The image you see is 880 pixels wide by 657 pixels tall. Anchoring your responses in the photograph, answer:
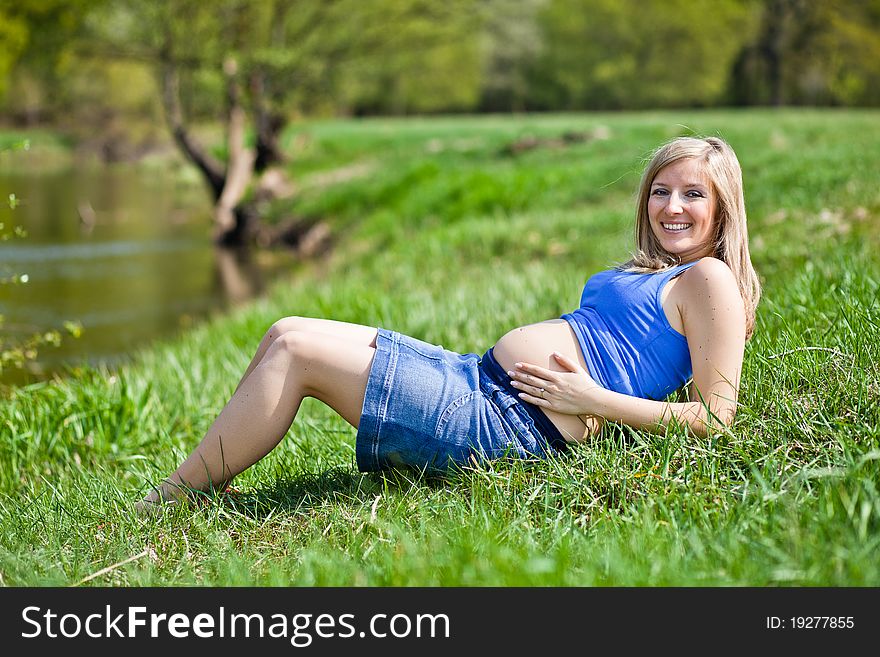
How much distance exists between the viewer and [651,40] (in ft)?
148

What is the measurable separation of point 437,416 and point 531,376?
0.34 metres

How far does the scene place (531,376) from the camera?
2.97 m

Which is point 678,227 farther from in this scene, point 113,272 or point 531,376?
point 113,272

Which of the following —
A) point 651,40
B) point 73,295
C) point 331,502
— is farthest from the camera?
point 651,40

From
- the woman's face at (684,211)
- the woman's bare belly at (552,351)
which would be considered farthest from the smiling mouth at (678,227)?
the woman's bare belly at (552,351)

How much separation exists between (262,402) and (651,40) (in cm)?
4605

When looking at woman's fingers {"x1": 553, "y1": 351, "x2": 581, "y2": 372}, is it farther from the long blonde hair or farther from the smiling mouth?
the smiling mouth

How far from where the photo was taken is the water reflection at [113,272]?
31.4 ft

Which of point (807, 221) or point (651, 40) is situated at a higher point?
point (651, 40)

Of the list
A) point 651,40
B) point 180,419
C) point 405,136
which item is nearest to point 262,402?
point 180,419

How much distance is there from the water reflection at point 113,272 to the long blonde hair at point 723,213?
10.0 feet

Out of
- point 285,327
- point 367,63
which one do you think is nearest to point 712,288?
point 285,327

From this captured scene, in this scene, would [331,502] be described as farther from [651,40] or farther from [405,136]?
[651,40]

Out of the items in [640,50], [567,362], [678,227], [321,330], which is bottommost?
[567,362]
